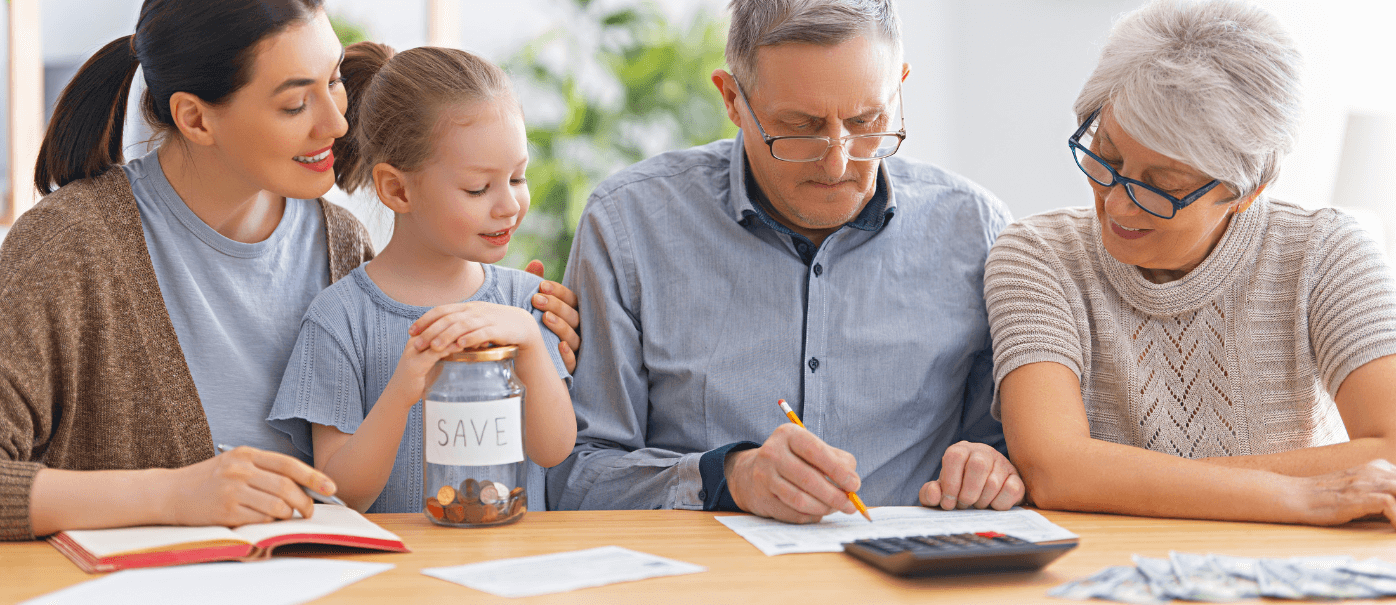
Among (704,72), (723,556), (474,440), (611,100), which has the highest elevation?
(704,72)

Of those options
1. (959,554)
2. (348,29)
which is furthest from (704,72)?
(959,554)

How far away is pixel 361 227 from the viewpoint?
1.67m

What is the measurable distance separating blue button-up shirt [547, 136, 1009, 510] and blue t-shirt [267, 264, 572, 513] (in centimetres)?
26

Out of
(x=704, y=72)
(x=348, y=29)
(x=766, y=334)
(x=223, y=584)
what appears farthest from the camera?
(x=704, y=72)

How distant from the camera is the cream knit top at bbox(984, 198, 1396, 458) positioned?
142 cm

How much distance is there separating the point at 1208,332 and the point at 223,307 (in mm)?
1410

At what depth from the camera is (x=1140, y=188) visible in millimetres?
1362

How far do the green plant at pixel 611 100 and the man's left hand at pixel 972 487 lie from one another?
7.96 feet

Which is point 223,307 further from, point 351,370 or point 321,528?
point 321,528

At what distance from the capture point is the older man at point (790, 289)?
151 cm

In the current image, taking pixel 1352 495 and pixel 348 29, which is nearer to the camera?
pixel 1352 495

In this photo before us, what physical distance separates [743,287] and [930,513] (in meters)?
0.51

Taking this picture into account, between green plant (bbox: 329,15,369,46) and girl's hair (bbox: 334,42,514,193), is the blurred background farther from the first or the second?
girl's hair (bbox: 334,42,514,193)

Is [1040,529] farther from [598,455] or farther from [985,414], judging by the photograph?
[598,455]
